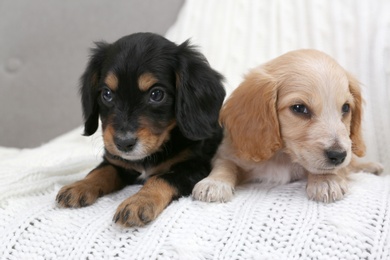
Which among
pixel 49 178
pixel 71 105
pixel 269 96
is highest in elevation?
pixel 269 96

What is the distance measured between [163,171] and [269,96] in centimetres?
63

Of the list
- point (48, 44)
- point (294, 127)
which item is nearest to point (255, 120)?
point (294, 127)

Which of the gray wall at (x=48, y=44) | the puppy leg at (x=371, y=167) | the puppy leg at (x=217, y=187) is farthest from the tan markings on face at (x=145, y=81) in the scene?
the gray wall at (x=48, y=44)

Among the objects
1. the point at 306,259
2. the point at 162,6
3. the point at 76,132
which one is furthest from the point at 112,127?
the point at 162,6

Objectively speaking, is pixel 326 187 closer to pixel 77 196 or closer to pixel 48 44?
pixel 77 196

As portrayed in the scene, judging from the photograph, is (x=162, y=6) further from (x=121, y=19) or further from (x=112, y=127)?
(x=112, y=127)

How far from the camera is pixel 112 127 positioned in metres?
1.92

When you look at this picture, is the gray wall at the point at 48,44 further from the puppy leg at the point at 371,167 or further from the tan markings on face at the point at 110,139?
the puppy leg at the point at 371,167

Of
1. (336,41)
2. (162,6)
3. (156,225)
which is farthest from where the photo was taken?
(162,6)

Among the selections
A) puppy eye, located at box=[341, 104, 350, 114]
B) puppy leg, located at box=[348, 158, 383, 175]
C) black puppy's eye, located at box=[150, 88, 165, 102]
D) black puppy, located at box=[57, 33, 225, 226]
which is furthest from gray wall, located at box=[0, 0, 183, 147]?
puppy eye, located at box=[341, 104, 350, 114]

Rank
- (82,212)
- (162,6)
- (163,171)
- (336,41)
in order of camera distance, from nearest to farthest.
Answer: (82,212), (163,171), (336,41), (162,6)

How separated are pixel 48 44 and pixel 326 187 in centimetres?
304

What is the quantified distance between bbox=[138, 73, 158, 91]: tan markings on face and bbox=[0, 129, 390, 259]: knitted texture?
52 centimetres

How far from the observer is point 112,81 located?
2.00 metres
